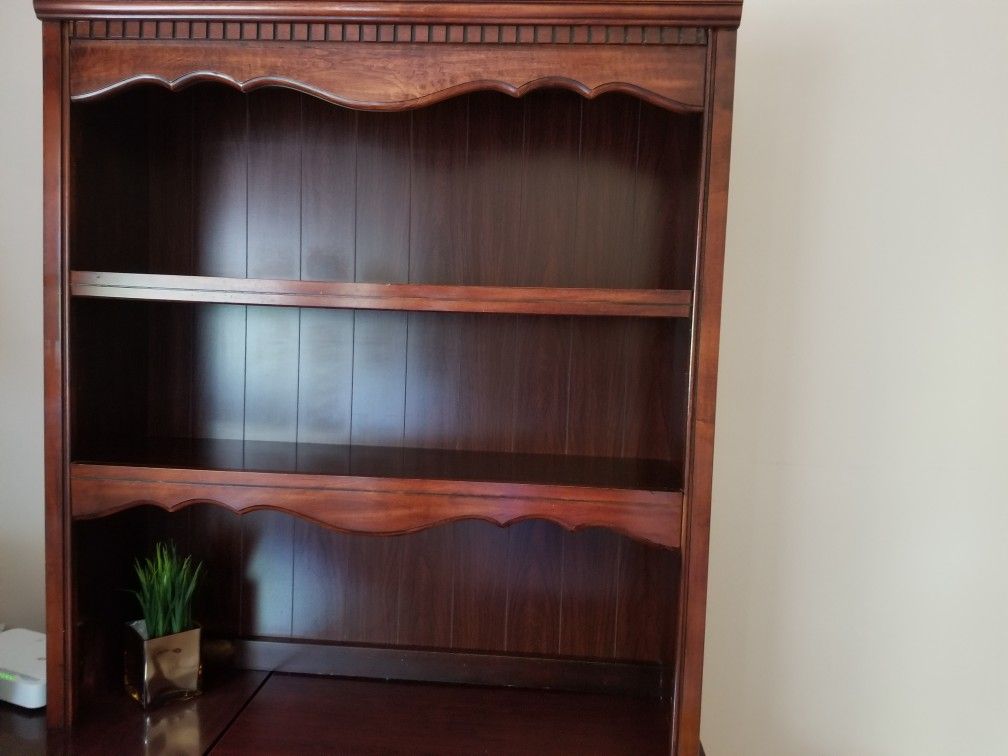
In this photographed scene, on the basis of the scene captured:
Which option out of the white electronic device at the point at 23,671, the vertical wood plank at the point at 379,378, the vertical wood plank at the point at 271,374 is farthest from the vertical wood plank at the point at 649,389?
the white electronic device at the point at 23,671

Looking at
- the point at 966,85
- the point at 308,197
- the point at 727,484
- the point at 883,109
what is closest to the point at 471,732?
the point at 727,484

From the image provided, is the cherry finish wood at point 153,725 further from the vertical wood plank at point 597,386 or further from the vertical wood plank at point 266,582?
the vertical wood plank at point 597,386

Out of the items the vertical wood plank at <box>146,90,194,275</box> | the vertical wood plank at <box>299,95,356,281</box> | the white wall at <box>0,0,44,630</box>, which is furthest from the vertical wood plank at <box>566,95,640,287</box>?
the white wall at <box>0,0,44,630</box>

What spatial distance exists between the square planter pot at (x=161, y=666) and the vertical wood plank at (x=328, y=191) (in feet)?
2.32

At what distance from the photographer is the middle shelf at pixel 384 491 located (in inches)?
46.8

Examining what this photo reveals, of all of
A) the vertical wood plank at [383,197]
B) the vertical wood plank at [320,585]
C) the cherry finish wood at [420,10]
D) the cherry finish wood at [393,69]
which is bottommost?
the vertical wood plank at [320,585]

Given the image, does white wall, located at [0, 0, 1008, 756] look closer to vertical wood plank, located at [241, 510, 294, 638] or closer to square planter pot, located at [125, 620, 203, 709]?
vertical wood plank, located at [241, 510, 294, 638]

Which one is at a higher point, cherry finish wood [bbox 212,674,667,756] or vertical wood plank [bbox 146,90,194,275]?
vertical wood plank [bbox 146,90,194,275]

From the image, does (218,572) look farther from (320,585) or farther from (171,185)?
(171,185)

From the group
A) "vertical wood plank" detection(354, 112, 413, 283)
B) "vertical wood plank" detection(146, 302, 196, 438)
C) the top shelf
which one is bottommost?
"vertical wood plank" detection(146, 302, 196, 438)

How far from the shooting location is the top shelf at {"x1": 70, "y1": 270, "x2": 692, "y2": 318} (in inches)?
46.2

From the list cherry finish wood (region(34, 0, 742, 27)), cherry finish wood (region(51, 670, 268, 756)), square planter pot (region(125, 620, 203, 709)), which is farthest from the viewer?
square planter pot (region(125, 620, 203, 709))

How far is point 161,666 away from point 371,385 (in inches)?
24.4

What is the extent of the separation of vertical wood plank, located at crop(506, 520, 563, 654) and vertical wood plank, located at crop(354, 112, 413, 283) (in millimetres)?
558
